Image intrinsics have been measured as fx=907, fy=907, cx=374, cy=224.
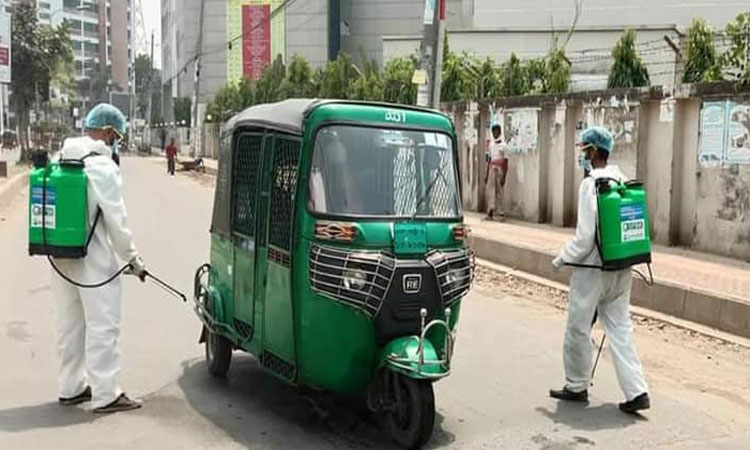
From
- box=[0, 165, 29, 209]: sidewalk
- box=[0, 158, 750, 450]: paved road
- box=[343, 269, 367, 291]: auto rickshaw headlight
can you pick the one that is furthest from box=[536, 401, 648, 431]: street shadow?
box=[0, 165, 29, 209]: sidewalk

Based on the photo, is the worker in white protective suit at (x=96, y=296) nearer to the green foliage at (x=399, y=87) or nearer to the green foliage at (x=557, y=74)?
the green foliage at (x=557, y=74)

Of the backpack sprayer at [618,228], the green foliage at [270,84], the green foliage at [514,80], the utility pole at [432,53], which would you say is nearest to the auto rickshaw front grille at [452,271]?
the backpack sprayer at [618,228]

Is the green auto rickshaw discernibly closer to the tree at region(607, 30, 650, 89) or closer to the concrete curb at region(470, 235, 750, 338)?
the concrete curb at region(470, 235, 750, 338)

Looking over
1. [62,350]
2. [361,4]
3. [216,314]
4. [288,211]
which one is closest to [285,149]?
[288,211]

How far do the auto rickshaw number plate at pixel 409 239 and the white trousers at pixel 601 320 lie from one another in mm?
1507

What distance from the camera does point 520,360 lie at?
7.78 metres

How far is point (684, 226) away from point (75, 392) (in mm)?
9282

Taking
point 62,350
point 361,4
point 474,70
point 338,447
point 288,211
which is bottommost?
point 338,447

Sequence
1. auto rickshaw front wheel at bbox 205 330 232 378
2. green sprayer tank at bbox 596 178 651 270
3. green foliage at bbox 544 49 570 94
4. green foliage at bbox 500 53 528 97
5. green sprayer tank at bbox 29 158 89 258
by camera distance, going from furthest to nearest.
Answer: green foliage at bbox 500 53 528 97 < green foliage at bbox 544 49 570 94 < auto rickshaw front wheel at bbox 205 330 232 378 < green sprayer tank at bbox 596 178 651 270 < green sprayer tank at bbox 29 158 89 258

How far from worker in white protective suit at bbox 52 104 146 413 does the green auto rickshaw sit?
0.95 m

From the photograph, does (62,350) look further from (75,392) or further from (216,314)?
(216,314)

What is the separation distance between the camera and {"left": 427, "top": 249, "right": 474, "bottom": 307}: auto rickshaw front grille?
5.55m

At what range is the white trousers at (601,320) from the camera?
20.7ft

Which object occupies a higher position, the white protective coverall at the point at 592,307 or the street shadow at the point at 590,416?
the white protective coverall at the point at 592,307
